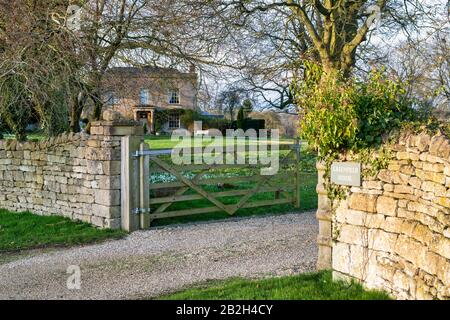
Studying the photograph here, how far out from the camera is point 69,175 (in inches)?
434

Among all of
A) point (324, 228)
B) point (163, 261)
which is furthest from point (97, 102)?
point (324, 228)

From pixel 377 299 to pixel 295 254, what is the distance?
2.96 metres

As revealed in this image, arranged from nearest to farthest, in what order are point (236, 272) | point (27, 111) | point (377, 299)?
1. point (377, 299)
2. point (236, 272)
3. point (27, 111)

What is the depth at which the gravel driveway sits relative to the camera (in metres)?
6.55

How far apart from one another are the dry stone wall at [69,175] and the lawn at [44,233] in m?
0.28

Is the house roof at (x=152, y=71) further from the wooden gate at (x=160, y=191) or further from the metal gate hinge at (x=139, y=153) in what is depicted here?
the metal gate hinge at (x=139, y=153)

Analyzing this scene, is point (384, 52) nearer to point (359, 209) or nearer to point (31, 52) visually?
point (31, 52)

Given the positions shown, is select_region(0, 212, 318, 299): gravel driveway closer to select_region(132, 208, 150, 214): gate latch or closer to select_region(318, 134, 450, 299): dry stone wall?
select_region(132, 208, 150, 214): gate latch

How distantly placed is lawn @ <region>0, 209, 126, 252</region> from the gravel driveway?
1.81 ft

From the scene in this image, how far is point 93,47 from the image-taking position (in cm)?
1206

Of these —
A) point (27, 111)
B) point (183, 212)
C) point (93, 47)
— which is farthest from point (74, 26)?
point (183, 212)

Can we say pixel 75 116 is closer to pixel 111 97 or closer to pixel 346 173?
pixel 111 97

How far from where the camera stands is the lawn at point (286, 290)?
533cm

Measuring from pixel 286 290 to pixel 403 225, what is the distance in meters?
1.42
